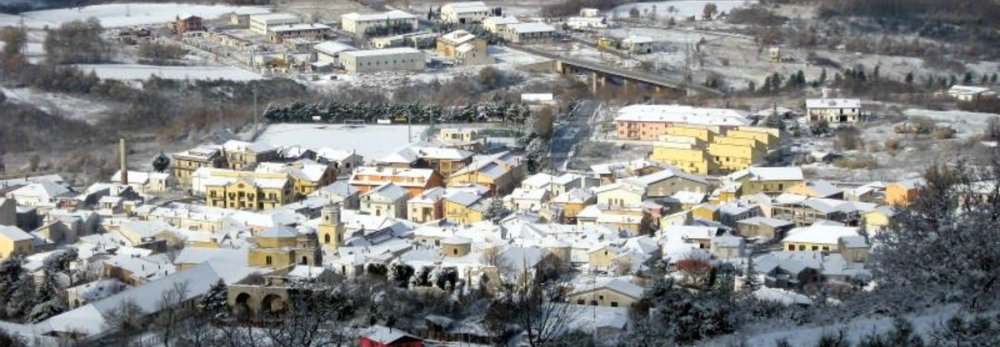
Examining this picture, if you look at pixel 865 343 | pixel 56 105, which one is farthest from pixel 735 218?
pixel 56 105

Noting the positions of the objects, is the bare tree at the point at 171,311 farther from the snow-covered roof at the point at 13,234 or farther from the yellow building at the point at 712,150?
the yellow building at the point at 712,150

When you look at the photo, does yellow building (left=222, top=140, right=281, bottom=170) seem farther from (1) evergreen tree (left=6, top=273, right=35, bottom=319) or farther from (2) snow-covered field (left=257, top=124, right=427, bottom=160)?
(1) evergreen tree (left=6, top=273, right=35, bottom=319)

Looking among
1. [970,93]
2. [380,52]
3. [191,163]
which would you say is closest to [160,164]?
[191,163]

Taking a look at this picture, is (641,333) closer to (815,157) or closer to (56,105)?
(815,157)

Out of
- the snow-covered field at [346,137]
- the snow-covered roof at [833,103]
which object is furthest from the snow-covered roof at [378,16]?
the snow-covered roof at [833,103]

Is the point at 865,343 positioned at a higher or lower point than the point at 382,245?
higher

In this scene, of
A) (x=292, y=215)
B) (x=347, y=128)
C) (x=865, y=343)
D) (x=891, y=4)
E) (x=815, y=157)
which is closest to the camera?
(x=865, y=343)

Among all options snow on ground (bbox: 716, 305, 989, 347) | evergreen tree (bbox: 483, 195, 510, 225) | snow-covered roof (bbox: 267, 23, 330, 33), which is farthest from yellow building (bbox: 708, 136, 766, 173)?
snow-covered roof (bbox: 267, 23, 330, 33)
